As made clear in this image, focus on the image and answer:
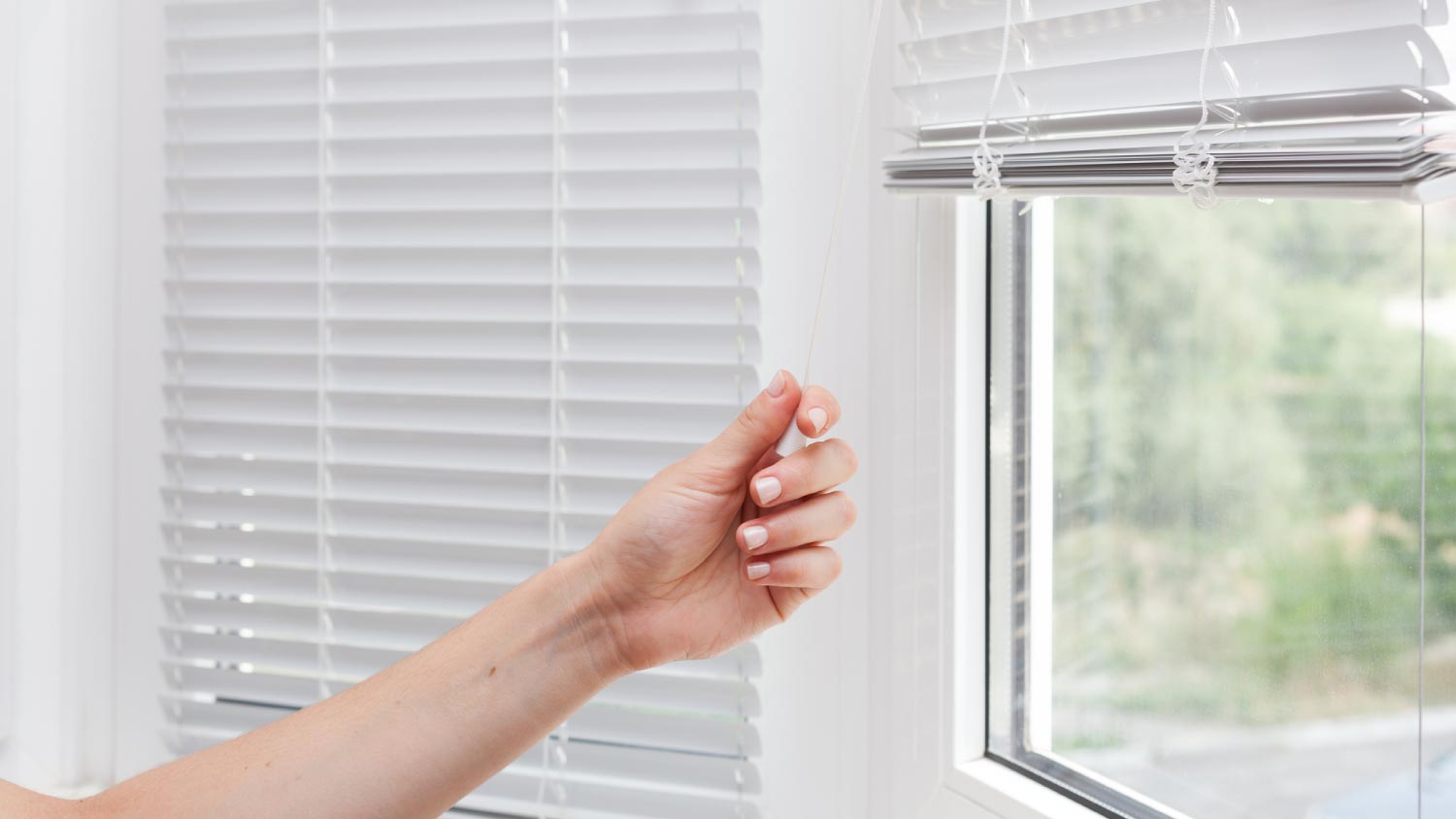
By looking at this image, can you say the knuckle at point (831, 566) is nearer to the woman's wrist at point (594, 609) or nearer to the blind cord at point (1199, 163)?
the woman's wrist at point (594, 609)

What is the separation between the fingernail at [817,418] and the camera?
65 cm

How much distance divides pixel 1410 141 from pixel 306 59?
0.97 m

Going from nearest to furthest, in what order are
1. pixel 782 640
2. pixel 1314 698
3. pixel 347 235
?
pixel 1314 698 → pixel 782 640 → pixel 347 235

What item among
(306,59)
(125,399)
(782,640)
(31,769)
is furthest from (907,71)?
(31,769)

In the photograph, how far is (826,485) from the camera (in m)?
0.70

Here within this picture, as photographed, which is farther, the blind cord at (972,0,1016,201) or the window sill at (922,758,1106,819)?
the window sill at (922,758,1106,819)

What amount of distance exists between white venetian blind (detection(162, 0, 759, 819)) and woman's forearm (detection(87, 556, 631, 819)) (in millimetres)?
222

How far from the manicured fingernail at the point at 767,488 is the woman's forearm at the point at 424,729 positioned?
0.54 ft

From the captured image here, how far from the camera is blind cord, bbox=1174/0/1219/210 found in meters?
0.55

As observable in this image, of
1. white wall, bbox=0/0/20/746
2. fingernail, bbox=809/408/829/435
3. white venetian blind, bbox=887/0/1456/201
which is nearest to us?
white venetian blind, bbox=887/0/1456/201

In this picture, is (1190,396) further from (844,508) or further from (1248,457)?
(844,508)

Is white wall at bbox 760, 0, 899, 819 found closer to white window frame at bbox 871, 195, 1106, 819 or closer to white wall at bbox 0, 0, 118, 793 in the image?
white window frame at bbox 871, 195, 1106, 819

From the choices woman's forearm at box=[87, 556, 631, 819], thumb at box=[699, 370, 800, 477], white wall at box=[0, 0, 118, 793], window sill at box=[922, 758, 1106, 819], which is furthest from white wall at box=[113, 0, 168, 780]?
window sill at box=[922, 758, 1106, 819]

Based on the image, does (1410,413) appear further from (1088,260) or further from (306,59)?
(306,59)
